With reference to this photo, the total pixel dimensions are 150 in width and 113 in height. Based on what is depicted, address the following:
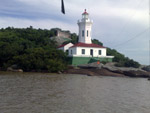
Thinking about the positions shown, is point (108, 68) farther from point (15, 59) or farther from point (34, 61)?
point (15, 59)

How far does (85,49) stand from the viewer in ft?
133

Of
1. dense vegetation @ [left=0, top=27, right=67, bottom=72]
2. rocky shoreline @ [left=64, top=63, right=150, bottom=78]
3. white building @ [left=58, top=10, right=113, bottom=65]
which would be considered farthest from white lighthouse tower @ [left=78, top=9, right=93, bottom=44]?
rocky shoreline @ [left=64, top=63, right=150, bottom=78]

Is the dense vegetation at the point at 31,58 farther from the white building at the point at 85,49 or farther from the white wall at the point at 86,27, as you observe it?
the white wall at the point at 86,27

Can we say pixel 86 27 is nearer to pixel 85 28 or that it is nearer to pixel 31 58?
pixel 85 28

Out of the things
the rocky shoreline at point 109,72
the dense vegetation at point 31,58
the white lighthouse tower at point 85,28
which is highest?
the white lighthouse tower at point 85,28

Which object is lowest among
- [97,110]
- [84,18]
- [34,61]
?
[97,110]

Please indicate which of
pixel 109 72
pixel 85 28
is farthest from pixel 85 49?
pixel 109 72

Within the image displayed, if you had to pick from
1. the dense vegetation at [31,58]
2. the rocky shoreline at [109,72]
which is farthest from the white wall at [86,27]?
the rocky shoreline at [109,72]

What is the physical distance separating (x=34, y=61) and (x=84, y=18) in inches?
676

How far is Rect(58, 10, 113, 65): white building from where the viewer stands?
39.1 metres

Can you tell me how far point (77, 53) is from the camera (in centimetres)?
3966

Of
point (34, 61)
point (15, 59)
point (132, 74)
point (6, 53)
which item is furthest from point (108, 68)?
point (6, 53)

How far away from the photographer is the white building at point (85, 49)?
3908cm

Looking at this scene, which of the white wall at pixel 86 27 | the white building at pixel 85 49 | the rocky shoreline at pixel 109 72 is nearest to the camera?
the rocky shoreline at pixel 109 72
